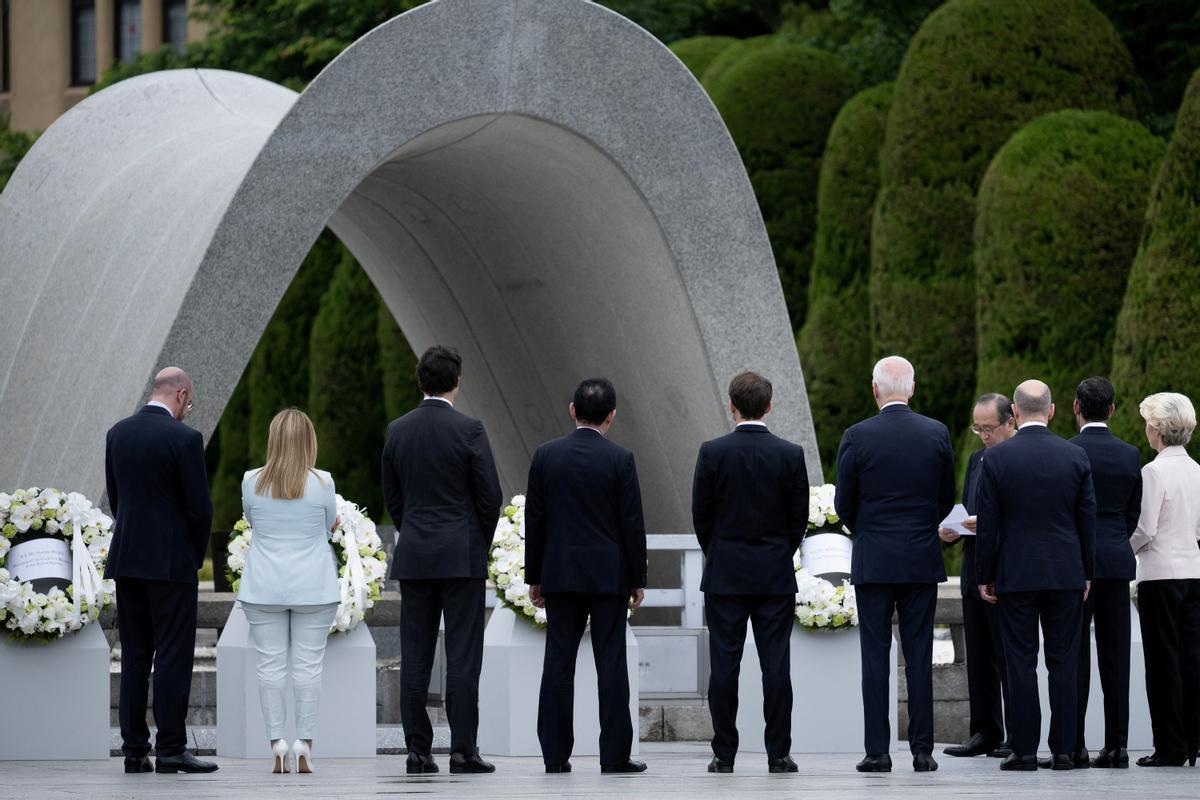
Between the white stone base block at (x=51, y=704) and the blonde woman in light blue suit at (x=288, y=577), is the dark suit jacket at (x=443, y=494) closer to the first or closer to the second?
the blonde woman in light blue suit at (x=288, y=577)

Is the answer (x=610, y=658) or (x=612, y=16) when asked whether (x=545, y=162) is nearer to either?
(x=612, y=16)

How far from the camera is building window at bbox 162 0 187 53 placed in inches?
1478

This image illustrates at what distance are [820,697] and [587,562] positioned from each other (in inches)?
83.4

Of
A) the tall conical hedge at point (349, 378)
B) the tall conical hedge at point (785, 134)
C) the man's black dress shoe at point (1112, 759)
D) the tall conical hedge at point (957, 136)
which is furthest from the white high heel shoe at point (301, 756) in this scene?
the tall conical hedge at point (349, 378)

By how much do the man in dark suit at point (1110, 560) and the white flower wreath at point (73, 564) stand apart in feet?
15.1

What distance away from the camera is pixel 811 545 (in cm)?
973

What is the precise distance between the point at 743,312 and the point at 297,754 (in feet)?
15.6

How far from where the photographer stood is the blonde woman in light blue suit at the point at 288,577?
7.91 m

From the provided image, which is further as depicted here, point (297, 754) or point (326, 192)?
point (326, 192)

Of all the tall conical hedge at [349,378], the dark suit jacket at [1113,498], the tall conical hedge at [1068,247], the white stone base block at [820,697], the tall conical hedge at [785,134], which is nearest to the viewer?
the dark suit jacket at [1113,498]

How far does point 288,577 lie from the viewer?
7910 millimetres

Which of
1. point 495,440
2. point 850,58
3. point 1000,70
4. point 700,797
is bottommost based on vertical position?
point 700,797

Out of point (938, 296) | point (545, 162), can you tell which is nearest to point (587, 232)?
point (545, 162)

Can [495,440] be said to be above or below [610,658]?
Result: above
